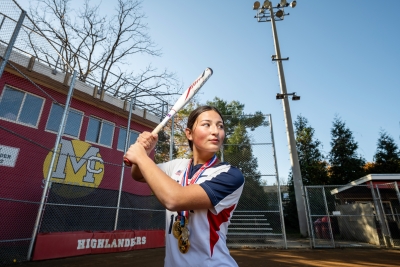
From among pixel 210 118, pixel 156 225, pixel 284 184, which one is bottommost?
pixel 156 225

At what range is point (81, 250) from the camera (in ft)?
25.3

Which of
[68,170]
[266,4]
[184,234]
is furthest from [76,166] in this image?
[266,4]

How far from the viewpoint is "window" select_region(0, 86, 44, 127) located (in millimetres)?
9320

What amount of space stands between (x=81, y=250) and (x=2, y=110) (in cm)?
682

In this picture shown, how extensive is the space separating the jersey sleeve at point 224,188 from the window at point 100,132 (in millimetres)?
12785

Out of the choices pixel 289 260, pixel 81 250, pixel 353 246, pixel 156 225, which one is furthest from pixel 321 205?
pixel 81 250

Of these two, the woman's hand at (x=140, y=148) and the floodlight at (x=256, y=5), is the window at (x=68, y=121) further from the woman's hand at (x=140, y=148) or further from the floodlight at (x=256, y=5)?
the floodlight at (x=256, y=5)

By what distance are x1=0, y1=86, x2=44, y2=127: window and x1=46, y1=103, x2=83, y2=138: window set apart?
1.83 feet

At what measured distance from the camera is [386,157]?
2475 centimetres

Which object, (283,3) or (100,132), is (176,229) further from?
(283,3)

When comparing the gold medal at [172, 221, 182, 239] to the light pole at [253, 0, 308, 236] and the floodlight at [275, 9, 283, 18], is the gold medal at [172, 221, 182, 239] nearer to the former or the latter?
the light pole at [253, 0, 308, 236]

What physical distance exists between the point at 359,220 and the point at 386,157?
17150mm

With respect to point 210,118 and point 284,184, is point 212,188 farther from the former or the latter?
point 284,184

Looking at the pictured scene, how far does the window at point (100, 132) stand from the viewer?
1263 cm
